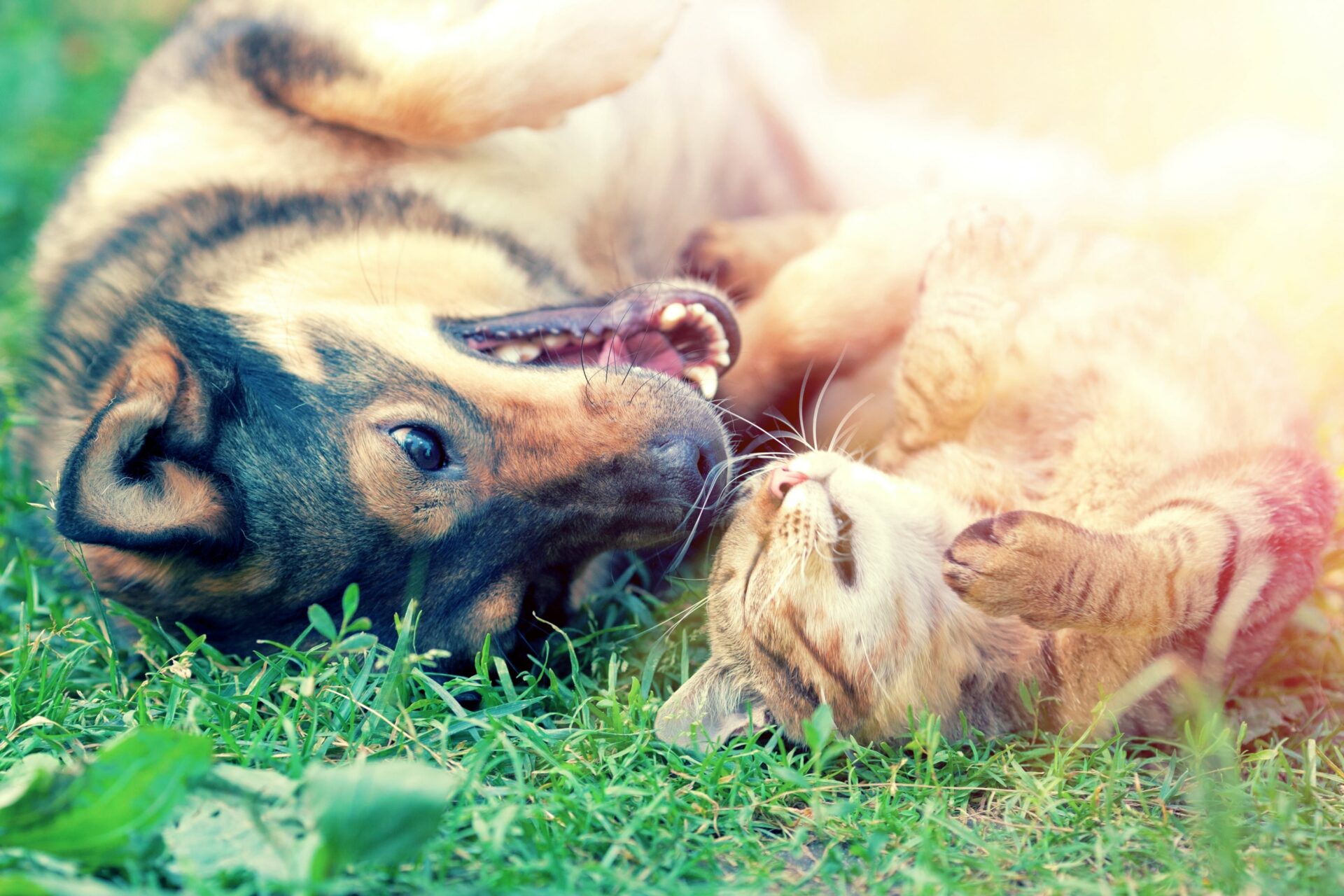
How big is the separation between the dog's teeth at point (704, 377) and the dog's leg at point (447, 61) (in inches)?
50.4

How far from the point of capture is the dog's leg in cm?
388

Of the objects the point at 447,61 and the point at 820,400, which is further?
the point at 820,400

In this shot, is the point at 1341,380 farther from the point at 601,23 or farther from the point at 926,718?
the point at 601,23

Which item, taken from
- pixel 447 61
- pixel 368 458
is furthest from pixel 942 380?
pixel 447 61

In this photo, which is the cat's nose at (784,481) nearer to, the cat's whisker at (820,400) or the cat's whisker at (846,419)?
the cat's whisker at (846,419)

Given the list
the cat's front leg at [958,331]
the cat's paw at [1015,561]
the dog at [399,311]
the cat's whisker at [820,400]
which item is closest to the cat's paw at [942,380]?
the cat's front leg at [958,331]

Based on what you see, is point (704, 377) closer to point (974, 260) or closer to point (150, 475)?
point (974, 260)

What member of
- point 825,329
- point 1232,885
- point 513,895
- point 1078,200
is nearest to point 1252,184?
point 1078,200

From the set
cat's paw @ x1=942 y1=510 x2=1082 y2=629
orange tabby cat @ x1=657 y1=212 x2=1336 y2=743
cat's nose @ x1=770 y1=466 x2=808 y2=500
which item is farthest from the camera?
cat's nose @ x1=770 y1=466 x2=808 y2=500

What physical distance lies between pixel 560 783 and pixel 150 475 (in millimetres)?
1352

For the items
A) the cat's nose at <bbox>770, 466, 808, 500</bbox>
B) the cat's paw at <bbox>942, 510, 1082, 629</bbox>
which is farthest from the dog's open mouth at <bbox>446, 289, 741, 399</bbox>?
the cat's paw at <bbox>942, 510, 1082, 629</bbox>

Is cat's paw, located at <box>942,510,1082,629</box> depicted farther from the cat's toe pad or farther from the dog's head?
the cat's toe pad

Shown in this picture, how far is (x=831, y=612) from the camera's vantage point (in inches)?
121

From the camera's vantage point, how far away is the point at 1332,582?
346 centimetres
